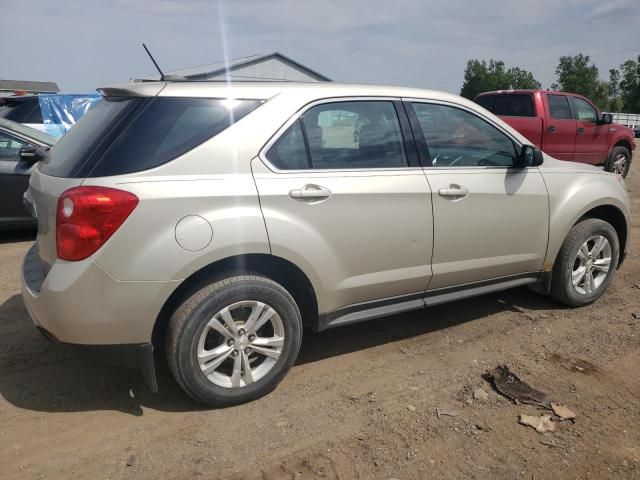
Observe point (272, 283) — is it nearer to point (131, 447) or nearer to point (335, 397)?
point (335, 397)

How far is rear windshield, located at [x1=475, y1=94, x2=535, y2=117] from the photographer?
1012 centimetres

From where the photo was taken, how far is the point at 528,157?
147 inches

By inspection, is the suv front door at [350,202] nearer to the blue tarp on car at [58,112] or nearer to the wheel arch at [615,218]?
the wheel arch at [615,218]

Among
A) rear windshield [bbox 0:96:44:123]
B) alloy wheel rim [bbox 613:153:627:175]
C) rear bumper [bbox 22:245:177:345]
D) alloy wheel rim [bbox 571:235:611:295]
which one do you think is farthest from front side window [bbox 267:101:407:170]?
alloy wheel rim [bbox 613:153:627:175]

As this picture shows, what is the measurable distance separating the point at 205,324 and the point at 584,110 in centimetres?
1040

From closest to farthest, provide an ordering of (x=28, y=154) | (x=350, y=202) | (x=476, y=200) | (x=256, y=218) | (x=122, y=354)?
(x=122, y=354)
(x=256, y=218)
(x=350, y=202)
(x=476, y=200)
(x=28, y=154)

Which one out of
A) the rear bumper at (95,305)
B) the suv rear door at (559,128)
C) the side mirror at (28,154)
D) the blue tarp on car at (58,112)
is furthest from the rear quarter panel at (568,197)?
the blue tarp on car at (58,112)

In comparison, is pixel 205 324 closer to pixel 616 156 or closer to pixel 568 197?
pixel 568 197

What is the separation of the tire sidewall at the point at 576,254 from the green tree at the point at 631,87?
88.3 m

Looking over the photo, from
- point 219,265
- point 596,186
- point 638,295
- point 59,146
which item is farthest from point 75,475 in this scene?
point 638,295

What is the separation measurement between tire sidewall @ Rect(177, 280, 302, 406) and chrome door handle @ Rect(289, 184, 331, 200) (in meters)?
0.51

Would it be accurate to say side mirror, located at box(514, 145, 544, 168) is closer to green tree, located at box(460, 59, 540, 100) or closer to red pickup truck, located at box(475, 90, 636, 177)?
red pickup truck, located at box(475, 90, 636, 177)

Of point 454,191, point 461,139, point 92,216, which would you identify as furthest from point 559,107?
point 92,216

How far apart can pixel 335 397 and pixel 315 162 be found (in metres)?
1.36
